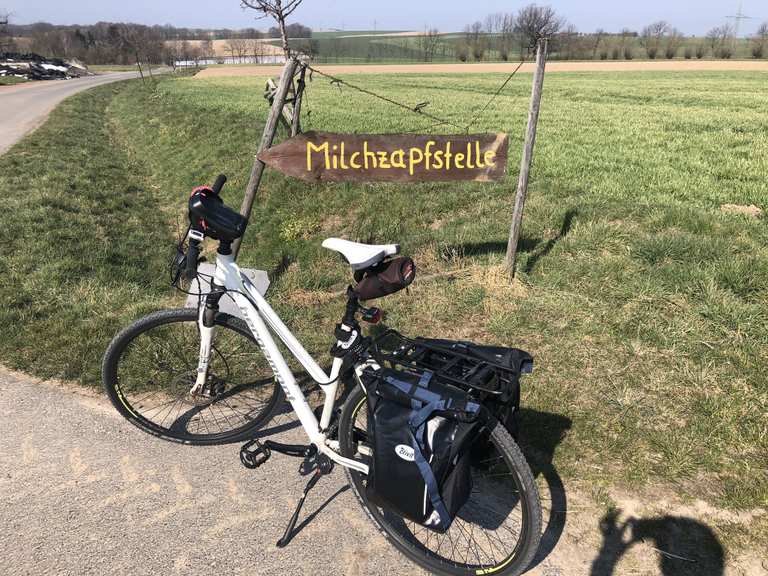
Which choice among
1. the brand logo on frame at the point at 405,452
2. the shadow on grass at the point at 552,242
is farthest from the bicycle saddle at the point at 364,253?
the shadow on grass at the point at 552,242

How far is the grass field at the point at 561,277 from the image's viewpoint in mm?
3201

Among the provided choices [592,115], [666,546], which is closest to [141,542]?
[666,546]

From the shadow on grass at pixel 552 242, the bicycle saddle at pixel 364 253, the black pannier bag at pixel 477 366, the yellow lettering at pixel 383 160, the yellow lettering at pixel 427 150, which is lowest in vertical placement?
the shadow on grass at pixel 552 242

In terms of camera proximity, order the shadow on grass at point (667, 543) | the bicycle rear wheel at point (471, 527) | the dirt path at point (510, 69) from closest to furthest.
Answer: the bicycle rear wheel at point (471, 527), the shadow on grass at point (667, 543), the dirt path at point (510, 69)

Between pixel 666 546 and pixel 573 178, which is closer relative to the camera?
pixel 666 546

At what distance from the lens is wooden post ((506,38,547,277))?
4.22m

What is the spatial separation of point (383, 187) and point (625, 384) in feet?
16.8

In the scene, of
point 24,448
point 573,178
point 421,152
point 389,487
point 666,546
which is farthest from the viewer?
point 573,178

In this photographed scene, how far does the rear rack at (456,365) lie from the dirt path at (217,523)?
94 cm

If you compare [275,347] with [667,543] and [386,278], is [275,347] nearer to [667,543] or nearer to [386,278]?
[386,278]

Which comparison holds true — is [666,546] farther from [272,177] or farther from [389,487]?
[272,177]

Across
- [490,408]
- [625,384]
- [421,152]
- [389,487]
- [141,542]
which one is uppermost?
[421,152]

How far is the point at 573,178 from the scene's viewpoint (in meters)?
7.63

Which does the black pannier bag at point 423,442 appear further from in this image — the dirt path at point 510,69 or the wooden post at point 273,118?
the dirt path at point 510,69
